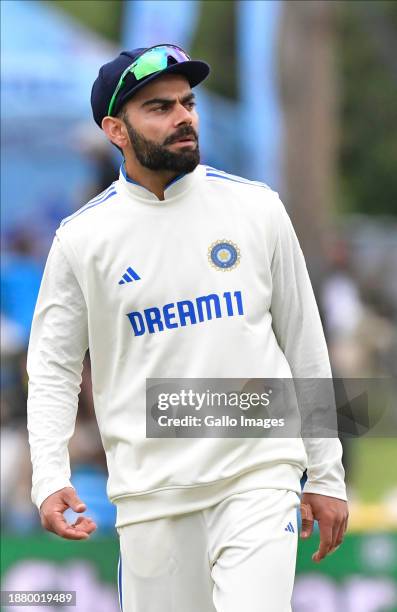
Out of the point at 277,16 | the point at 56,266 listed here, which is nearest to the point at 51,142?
the point at 277,16

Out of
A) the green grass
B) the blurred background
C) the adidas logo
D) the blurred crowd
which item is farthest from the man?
the green grass

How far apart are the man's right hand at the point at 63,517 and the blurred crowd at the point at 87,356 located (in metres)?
2.94

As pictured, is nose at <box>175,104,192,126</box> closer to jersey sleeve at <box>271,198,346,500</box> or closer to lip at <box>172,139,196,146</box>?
lip at <box>172,139,196,146</box>

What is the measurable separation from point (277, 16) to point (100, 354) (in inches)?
406

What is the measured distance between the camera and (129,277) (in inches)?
156

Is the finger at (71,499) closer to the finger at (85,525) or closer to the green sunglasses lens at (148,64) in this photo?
the finger at (85,525)

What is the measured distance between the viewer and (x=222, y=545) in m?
3.79

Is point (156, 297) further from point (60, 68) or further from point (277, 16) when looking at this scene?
point (277, 16)

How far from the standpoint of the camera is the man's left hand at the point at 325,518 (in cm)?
396

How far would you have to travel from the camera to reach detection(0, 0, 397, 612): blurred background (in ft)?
19.9

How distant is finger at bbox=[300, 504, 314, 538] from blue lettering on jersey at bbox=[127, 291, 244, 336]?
64 cm

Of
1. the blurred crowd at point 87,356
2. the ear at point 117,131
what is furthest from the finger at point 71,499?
the blurred crowd at point 87,356

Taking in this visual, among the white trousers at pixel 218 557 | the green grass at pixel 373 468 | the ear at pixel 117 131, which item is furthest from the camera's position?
the green grass at pixel 373 468

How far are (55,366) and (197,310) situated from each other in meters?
0.54
